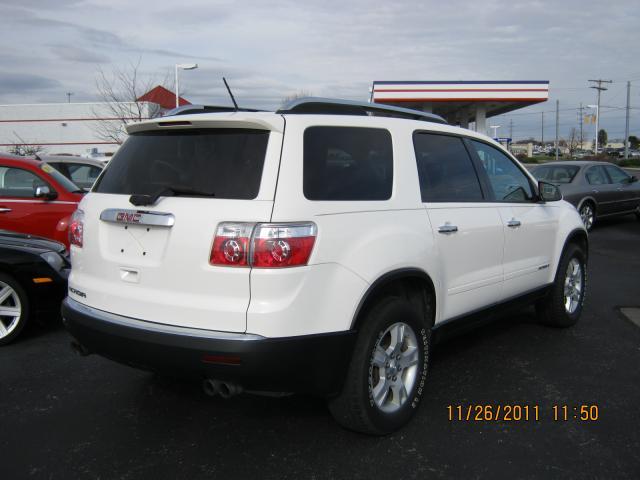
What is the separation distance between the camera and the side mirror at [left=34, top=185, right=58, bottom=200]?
23.0 ft

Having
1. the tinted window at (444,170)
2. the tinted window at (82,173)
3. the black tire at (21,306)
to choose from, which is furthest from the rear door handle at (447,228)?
the tinted window at (82,173)

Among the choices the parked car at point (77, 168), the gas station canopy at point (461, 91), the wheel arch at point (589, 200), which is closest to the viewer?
the parked car at point (77, 168)

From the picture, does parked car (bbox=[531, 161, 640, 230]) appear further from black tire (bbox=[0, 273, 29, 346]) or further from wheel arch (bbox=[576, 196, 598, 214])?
black tire (bbox=[0, 273, 29, 346])

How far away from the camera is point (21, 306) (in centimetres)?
503

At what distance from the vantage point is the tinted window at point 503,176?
4.52 metres

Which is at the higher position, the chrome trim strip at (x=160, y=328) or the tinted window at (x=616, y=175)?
the tinted window at (x=616, y=175)

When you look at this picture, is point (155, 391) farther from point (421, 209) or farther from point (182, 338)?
point (421, 209)

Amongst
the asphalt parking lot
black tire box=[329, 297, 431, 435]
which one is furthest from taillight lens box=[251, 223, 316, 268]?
the asphalt parking lot

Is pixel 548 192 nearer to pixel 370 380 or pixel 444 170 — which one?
pixel 444 170

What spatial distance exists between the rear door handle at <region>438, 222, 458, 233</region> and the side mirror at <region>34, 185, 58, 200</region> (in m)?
5.23

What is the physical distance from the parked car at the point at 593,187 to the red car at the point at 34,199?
31.7ft

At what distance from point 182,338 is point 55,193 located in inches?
207

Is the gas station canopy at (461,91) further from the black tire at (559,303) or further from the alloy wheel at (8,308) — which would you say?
the alloy wheel at (8,308)

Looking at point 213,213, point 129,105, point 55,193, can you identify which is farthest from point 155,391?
point 129,105
